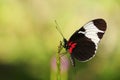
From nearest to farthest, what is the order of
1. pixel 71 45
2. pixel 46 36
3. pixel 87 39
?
pixel 71 45
pixel 87 39
pixel 46 36

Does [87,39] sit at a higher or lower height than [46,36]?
higher

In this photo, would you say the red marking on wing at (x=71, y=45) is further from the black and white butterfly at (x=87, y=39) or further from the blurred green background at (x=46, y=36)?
the blurred green background at (x=46, y=36)

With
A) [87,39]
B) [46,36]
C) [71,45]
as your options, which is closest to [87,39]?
[87,39]

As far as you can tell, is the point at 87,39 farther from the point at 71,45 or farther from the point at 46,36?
the point at 46,36

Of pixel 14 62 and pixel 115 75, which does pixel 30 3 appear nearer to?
pixel 14 62

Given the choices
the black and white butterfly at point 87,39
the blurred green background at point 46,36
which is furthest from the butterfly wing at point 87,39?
the blurred green background at point 46,36

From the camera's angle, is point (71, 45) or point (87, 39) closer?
point (71, 45)

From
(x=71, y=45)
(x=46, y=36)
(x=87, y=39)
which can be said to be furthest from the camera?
(x=46, y=36)
